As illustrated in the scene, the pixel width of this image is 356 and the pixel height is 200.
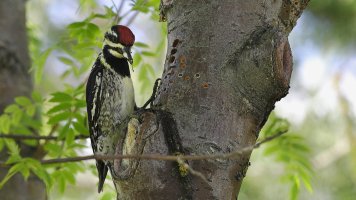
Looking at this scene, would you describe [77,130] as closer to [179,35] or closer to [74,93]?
[74,93]

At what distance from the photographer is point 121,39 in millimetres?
2988

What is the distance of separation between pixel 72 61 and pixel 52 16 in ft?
13.3

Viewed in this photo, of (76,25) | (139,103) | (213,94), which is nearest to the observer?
(213,94)

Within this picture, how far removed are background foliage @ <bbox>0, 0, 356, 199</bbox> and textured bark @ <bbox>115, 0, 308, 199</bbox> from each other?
0.41m

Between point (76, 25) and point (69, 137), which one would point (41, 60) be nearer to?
point (76, 25)

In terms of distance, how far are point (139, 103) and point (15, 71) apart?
4.15 ft

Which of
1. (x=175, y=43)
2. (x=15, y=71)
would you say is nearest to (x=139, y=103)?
(x=15, y=71)

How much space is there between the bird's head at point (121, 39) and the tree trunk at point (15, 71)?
0.81 meters

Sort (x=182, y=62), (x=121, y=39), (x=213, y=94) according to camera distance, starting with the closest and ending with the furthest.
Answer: (x=213, y=94) → (x=182, y=62) → (x=121, y=39)

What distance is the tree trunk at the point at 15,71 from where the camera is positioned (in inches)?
134

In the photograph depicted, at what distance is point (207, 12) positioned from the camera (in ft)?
7.39

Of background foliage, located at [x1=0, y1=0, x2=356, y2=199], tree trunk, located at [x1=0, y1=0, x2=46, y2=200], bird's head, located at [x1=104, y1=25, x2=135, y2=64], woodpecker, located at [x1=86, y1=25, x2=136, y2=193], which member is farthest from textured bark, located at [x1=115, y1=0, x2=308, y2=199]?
tree trunk, located at [x1=0, y1=0, x2=46, y2=200]

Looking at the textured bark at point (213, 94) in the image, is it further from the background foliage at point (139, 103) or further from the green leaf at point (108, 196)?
the green leaf at point (108, 196)

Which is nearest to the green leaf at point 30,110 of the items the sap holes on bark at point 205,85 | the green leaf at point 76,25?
the green leaf at point 76,25
